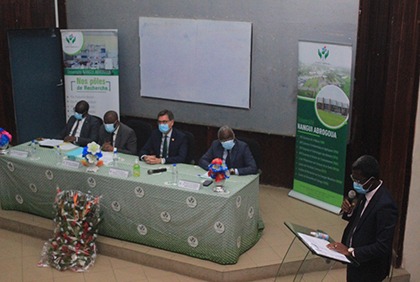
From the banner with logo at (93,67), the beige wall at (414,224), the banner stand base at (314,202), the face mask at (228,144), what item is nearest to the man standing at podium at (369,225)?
the beige wall at (414,224)

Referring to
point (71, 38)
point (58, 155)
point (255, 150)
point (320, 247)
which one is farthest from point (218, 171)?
point (71, 38)

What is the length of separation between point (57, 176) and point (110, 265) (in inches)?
42.5

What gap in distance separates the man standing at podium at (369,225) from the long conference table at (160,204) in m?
1.44

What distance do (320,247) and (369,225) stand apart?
368 mm

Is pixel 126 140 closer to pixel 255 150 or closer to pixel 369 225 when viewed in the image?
pixel 255 150

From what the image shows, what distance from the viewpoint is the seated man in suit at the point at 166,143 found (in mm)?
6211

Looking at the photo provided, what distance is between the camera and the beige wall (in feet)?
17.0

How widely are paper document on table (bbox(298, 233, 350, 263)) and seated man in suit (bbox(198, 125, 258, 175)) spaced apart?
1.82m

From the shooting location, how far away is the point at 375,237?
3863 mm

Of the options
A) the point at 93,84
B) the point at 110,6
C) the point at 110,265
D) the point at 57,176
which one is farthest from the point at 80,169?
the point at 110,6

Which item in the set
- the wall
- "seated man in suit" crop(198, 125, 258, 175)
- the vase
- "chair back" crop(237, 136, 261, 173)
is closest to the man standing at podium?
"seated man in suit" crop(198, 125, 258, 175)

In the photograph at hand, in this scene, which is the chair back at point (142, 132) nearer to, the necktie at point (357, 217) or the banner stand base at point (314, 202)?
the banner stand base at point (314, 202)

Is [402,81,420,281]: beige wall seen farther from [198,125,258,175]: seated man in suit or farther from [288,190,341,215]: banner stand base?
[198,125,258,175]: seated man in suit

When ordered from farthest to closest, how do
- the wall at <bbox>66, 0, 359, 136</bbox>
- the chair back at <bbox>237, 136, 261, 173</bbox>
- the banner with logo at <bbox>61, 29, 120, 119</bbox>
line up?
the banner with logo at <bbox>61, 29, 120, 119</bbox> < the wall at <bbox>66, 0, 359, 136</bbox> < the chair back at <bbox>237, 136, 261, 173</bbox>
